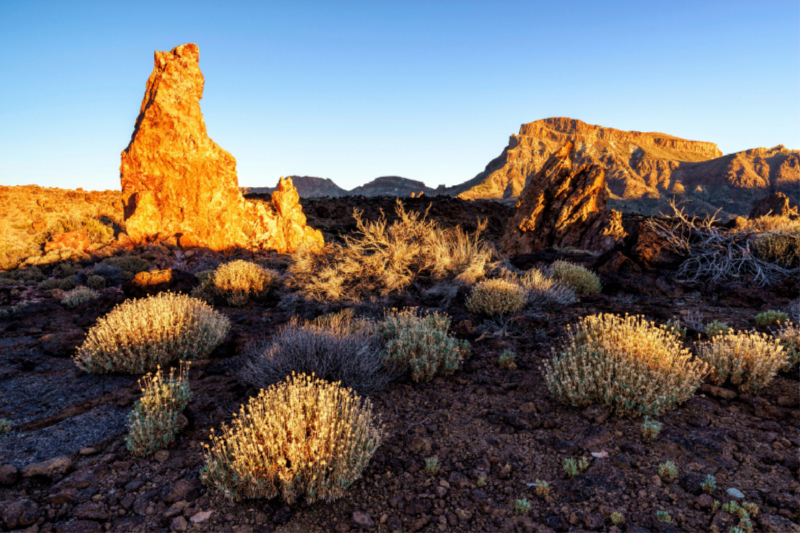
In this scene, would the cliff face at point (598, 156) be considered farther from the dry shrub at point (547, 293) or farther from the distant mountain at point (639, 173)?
the dry shrub at point (547, 293)

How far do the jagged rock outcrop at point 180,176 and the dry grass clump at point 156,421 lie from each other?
10.2 m

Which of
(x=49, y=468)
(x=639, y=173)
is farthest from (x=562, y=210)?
(x=639, y=173)

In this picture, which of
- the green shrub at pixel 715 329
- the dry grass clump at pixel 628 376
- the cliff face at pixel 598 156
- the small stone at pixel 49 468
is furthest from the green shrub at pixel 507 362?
the cliff face at pixel 598 156

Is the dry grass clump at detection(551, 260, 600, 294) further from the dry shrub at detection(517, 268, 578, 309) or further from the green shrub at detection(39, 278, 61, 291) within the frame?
the green shrub at detection(39, 278, 61, 291)

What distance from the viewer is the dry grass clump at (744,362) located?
380 cm

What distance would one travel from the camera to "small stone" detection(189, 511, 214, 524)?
256 cm

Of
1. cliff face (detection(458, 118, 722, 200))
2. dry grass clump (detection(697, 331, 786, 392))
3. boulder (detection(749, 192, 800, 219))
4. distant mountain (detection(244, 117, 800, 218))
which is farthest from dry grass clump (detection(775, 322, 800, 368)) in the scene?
cliff face (detection(458, 118, 722, 200))

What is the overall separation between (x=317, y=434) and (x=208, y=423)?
5.36 feet

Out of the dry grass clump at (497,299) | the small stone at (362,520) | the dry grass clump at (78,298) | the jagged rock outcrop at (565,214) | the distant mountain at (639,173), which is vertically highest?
the distant mountain at (639,173)

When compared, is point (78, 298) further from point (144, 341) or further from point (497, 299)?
point (497, 299)

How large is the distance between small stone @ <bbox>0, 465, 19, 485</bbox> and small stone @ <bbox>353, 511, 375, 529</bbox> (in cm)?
258

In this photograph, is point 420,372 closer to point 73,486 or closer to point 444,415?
point 444,415

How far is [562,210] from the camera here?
1631 centimetres

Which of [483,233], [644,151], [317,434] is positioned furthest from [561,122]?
[317,434]
